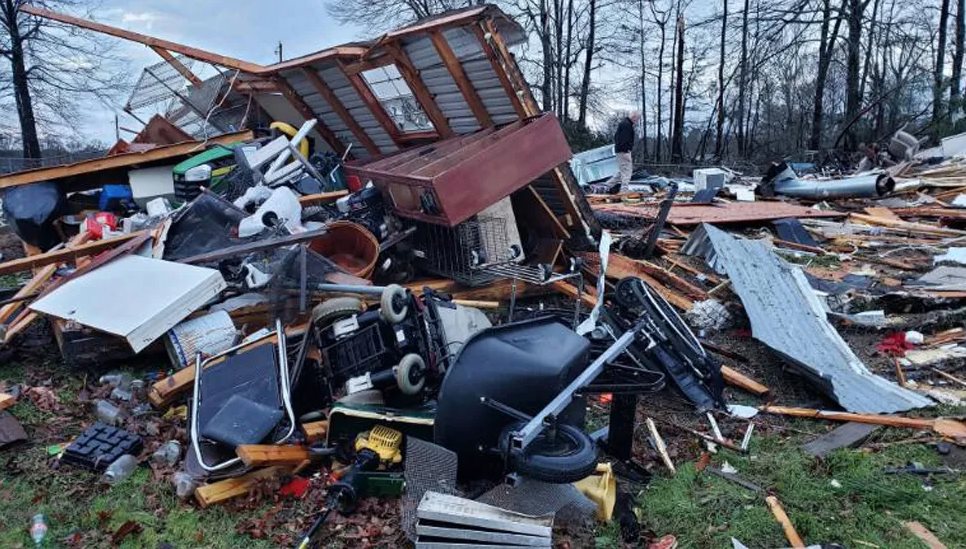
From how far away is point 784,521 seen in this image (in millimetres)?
2861

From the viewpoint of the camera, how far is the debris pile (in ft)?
10.1

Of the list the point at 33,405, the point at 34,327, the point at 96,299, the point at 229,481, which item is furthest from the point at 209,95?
the point at 229,481

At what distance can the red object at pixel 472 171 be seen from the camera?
5246 millimetres

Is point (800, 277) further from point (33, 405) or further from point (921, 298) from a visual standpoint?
point (33, 405)

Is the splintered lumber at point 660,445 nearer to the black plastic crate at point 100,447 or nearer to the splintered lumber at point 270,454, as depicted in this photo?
the splintered lumber at point 270,454

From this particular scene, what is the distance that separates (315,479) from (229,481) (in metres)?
0.43

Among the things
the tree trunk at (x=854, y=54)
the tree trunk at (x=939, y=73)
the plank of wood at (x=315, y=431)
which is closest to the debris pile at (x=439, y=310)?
the plank of wood at (x=315, y=431)

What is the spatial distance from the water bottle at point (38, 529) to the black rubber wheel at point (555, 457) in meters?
2.14

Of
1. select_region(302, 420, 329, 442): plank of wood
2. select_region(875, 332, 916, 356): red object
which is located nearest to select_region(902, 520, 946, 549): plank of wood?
select_region(875, 332, 916, 356): red object

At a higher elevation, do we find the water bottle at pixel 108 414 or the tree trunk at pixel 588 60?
the tree trunk at pixel 588 60

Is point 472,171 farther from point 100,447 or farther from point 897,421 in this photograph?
point 897,421

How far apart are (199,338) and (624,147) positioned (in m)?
10.1

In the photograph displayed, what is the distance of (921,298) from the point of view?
17.9ft

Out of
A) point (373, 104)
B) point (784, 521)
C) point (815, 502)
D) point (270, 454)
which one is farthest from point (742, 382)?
point (373, 104)
